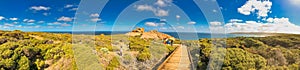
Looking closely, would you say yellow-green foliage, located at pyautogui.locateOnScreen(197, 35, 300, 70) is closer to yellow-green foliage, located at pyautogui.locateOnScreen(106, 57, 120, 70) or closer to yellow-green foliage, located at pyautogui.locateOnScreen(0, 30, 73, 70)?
yellow-green foliage, located at pyautogui.locateOnScreen(106, 57, 120, 70)

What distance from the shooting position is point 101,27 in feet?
33.0

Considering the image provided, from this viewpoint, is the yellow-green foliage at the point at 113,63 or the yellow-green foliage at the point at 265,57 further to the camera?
the yellow-green foliage at the point at 113,63

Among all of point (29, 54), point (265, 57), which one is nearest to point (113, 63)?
point (29, 54)

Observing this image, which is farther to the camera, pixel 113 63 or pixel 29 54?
pixel 29 54

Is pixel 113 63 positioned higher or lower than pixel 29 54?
lower

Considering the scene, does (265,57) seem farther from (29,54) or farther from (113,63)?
(29,54)

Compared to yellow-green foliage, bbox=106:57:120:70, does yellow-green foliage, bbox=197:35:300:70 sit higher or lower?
higher

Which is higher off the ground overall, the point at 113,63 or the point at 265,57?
the point at 265,57

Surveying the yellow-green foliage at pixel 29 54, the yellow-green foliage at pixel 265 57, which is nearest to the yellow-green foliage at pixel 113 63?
the yellow-green foliage at pixel 29 54

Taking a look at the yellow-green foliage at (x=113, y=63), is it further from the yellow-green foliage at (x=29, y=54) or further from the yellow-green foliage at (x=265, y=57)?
the yellow-green foliage at (x=265, y=57)

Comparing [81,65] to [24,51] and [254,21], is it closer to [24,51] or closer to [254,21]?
[24,51]

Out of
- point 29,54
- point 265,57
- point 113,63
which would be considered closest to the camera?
point 265,57

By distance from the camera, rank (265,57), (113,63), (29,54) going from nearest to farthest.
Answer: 1. (265,57)
2. (113,63)
3. (29,54)

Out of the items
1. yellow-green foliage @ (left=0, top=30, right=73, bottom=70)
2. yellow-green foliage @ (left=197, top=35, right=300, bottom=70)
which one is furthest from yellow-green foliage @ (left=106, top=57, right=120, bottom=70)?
yellow-green foliage @ (left=197, top=35, right=300, bottom=70)
